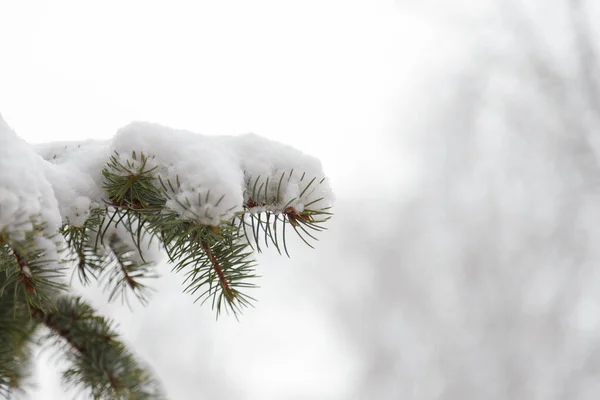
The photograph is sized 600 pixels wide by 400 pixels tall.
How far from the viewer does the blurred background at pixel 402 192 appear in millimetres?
3479

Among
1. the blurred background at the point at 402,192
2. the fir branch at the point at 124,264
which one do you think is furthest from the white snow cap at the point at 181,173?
the blurred background at the point at 402,192

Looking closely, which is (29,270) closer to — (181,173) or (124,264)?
(181,173)

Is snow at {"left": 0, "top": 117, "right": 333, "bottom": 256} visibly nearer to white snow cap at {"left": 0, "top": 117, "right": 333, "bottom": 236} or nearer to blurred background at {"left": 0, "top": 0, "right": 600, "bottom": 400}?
white snow cap at {"left": 0, "top": 117, "right": 333, "bottom": 236}

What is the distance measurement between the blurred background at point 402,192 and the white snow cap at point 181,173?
2.88m

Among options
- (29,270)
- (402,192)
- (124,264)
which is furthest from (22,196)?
(402,192)

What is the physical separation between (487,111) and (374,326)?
245 centimetres

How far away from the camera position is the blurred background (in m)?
3.48

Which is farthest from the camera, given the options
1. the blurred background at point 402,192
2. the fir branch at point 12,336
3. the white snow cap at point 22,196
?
the blurred background at point 402,192

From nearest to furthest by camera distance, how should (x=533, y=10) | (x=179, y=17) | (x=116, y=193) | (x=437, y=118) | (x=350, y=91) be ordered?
1. (x=116, y=193)
2. (x=533, y=10)
3. (x=437, y=118)
4. (x=350, y=91)
5. (x=179, y=17)

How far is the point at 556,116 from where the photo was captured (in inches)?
137

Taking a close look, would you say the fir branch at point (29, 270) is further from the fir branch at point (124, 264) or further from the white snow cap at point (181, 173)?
the fir branch at point (124, 264)

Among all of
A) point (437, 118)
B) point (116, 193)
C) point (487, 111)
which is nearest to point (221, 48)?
point (437, 118)

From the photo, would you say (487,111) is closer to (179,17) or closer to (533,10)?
(533,10)

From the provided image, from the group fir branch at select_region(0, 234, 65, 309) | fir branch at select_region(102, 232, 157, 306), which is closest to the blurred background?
fir branch at select_region(102, 232, 157, 306)
